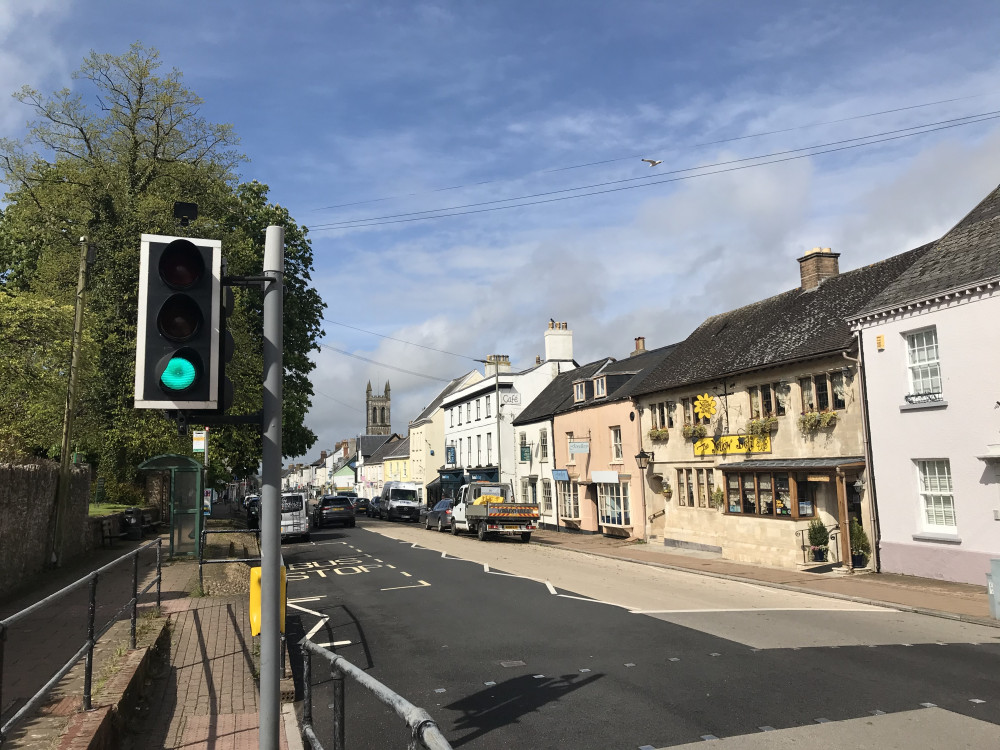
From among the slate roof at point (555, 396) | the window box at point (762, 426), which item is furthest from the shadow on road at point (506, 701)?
the slate roof at point (555, 396)

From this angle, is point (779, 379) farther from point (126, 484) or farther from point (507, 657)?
point (126, 484)

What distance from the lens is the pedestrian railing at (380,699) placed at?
2642 mm

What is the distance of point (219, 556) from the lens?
20.6 m

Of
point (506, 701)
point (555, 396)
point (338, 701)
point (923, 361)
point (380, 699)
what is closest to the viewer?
point (380, 699)

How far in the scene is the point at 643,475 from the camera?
30.2 m

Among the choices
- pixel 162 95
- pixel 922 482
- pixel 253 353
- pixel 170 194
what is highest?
pixel 162 95

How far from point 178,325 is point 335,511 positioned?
126 feet

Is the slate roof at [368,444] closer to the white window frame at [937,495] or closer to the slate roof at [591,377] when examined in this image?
the slate roof at [591,377]

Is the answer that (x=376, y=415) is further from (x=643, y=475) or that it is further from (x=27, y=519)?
(x=27, y=519)

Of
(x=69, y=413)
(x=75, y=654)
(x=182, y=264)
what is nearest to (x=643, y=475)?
(x=69, y=413)

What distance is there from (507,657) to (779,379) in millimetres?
15370

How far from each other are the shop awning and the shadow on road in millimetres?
12997

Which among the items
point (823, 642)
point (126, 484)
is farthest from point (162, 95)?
point (823, 642)

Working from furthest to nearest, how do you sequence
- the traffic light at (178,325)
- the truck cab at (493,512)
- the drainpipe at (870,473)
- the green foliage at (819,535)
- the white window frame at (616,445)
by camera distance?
the white window frame at (616,445), the truck cab at (493,512), the green foliage at (819,535), the drainpipe at (870,473), the traffic light at (178,325)
